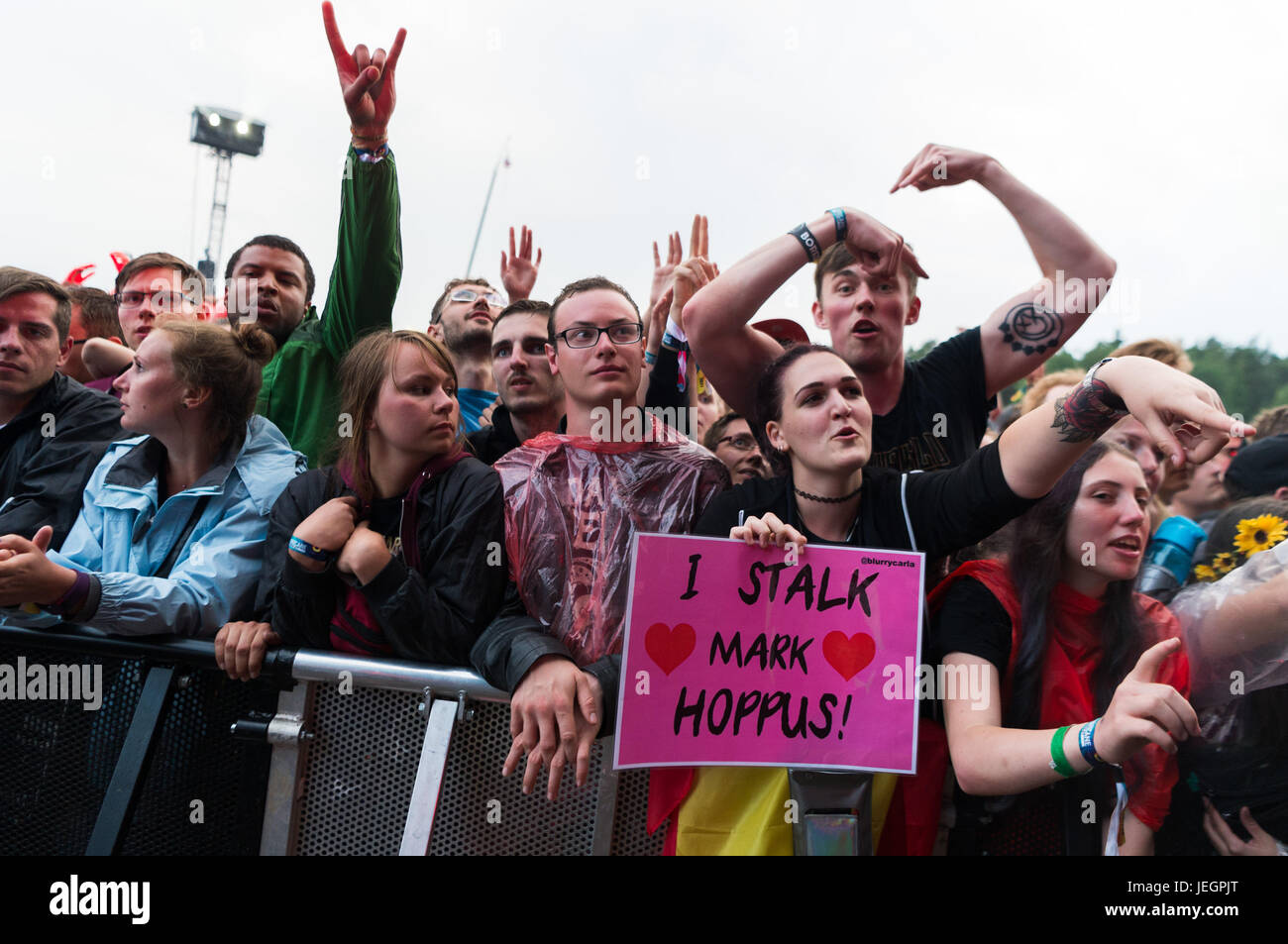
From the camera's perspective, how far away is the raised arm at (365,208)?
341 centimetres

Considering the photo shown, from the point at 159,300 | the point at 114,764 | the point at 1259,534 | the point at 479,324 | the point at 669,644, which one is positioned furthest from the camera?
the point at 479,324

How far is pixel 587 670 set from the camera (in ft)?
7.32

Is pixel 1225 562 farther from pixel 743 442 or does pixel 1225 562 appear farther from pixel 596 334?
pixel 596 334

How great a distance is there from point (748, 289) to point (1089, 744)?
1.47 meters

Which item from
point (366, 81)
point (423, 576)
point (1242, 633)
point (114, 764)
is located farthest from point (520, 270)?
point (1242, 633)

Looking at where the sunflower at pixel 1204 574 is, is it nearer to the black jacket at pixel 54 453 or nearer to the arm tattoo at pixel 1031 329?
the arm tattoo at pixel 1031 329

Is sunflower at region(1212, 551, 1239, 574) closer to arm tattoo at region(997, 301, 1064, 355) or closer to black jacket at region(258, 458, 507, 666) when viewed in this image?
arm tattoo at region(997, 301, 1064, 355)

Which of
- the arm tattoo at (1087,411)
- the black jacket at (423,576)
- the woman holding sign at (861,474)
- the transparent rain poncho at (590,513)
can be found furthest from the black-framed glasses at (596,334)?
the arm tattoo at (1087,411)

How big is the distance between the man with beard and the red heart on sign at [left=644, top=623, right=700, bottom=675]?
1.65 metres

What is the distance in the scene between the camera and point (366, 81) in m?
3.38

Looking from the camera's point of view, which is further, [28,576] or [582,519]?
[582,519]

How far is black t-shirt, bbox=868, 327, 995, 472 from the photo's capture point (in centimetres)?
293
